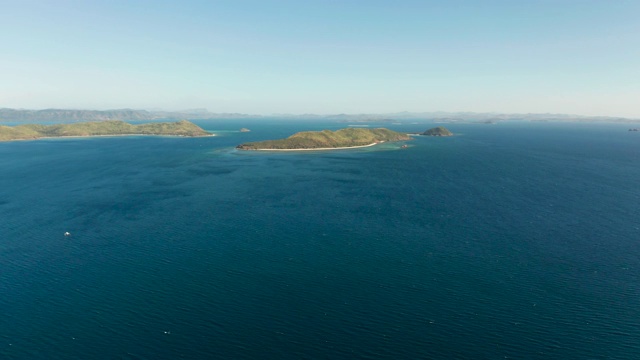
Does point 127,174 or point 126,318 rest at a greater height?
point 127,174

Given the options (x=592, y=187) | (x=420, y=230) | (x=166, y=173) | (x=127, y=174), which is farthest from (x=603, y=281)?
(x=127, y=174)

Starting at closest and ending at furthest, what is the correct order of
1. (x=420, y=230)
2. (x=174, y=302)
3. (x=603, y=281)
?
(x=174, y=302) → (x=603, y=281) → (x=420, y=230)

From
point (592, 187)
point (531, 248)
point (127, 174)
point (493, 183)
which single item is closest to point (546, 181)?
point (592, 187)

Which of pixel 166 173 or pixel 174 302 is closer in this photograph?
pixel 174 302

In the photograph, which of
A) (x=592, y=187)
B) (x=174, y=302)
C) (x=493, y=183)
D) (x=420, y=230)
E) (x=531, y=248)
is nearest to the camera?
→ (x=174, y=302)

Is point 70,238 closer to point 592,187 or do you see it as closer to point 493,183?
point 493,183

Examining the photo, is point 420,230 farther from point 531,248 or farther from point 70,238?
point 70,238
